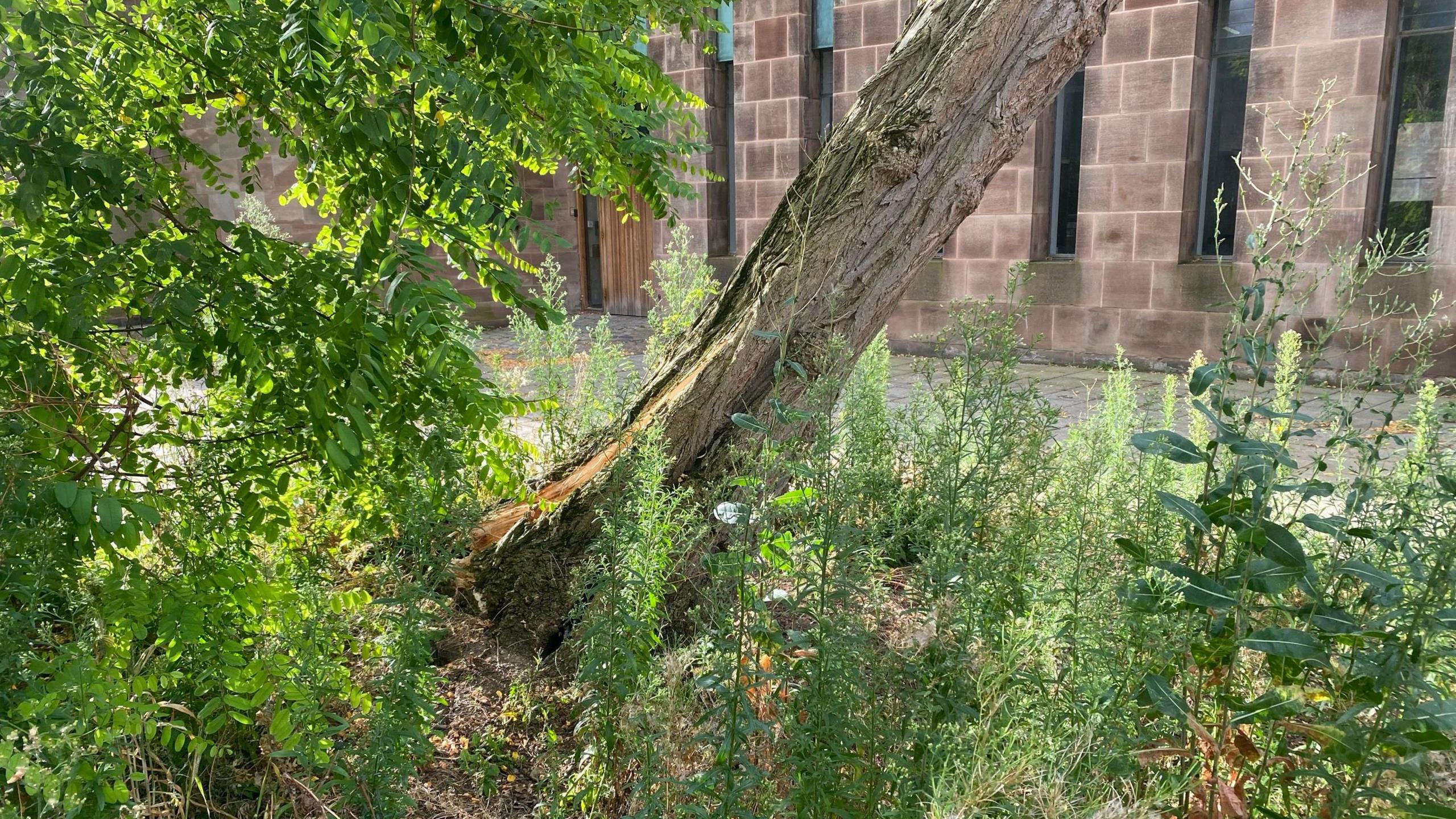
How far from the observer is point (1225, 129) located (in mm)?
8852

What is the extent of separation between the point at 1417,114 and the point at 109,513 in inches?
377

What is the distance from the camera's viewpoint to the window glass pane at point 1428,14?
7656 mm

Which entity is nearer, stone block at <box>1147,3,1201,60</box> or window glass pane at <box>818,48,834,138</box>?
stone block at <box>1147,3,1201,60</box>

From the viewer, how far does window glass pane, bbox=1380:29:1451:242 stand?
25.6 ft

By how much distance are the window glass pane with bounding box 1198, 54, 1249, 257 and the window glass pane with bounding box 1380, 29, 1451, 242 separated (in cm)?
114

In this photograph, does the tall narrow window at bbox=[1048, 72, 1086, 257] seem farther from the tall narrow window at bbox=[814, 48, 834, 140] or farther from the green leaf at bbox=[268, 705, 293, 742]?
the green leaf at bbox=[268, 705, 293, 742]

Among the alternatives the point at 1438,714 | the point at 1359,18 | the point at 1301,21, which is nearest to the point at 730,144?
A: the point at 1301,21

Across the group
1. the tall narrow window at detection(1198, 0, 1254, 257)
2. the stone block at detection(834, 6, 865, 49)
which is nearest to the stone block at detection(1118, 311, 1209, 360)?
the tall narrow window at detection(1198, 0, 1254, 257)

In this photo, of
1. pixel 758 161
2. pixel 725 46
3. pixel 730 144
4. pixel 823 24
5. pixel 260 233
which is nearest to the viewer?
pixel 260 233

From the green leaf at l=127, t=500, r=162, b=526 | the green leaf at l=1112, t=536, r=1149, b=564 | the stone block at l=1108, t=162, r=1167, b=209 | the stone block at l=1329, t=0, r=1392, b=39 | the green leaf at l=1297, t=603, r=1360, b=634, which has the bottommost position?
the green leaf at l=1297, t=603, r=1360, b=634

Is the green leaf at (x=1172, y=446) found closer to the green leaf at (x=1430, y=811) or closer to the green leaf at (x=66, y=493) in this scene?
the green leaf at (x=1430, y=811)

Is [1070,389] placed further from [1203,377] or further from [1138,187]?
[1203,377]

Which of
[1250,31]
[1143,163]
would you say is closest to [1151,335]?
[1143,163]

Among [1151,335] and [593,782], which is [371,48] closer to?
[593,782]
